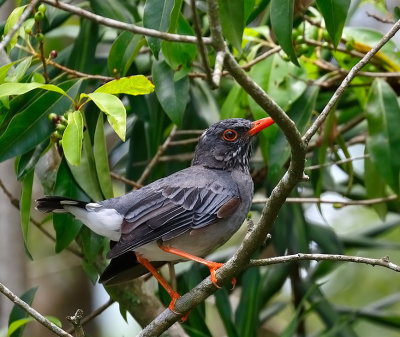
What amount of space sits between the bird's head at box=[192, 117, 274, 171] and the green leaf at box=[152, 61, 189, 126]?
461 millimetres

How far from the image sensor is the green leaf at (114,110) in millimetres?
3494

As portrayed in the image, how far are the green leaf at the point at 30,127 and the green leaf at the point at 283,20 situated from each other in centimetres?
142

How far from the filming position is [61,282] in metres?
9.88

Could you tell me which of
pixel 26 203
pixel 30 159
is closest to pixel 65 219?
pixel 26 203

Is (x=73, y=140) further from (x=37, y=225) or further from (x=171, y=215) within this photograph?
(x=37, y=225)

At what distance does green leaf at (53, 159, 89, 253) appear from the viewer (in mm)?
4750

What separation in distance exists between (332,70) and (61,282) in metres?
5.66

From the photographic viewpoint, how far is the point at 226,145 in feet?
17.0

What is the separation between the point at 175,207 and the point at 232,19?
4.74 ft

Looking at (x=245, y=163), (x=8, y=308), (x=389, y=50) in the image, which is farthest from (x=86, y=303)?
(x=389, y=50)

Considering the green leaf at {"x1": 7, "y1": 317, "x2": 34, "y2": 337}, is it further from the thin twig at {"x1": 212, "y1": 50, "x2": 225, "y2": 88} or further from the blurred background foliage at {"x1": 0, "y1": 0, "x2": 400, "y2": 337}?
the thin twig at {"x1": 212, "y1": 50, "x2": 225, "y2": 88}

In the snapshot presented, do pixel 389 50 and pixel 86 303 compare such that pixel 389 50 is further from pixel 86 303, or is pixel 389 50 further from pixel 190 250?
pixel 86 303

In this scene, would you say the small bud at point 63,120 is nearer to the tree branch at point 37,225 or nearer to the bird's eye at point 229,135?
the tree branch at point 37,225

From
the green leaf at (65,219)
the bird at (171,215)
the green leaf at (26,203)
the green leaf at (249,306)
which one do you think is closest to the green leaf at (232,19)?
the bird at (171,215)
